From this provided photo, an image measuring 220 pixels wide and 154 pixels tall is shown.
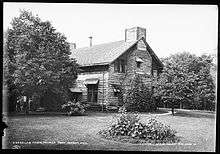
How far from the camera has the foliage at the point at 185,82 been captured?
666 centimetres

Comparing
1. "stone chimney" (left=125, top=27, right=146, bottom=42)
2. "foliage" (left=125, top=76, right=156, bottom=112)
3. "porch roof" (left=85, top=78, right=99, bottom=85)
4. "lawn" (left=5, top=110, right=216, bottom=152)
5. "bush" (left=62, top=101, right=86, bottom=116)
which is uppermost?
"stone chimney" (left=125, top=27, right=146, bottom=42)

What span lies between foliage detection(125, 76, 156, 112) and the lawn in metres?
0.21

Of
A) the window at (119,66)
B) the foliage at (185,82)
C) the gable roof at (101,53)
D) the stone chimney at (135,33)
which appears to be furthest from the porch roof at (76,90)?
the foliage at (185,82)

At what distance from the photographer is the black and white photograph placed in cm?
645

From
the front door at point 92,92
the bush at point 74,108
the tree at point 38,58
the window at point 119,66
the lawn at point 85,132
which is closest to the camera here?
the lawn at point 85,132

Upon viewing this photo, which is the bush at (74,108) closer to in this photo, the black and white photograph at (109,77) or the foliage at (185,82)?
the black and white photograph at (109,77)

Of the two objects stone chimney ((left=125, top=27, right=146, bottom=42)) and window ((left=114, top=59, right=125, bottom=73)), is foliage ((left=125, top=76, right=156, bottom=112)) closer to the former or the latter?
window ((left=114, top=59, right=125, bottom=73))

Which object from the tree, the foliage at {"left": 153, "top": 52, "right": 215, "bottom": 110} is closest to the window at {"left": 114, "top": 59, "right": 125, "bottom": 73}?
Result: the foliage at {"left": 153, "top": 52, "right": 215, "bottom": 110}

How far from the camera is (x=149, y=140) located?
6.45 m

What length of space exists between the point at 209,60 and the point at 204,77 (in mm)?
366

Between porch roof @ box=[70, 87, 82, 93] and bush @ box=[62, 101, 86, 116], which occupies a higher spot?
porch roof @ box=[70, 87, 82, 93]

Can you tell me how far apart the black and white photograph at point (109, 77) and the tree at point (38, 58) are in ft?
0.07

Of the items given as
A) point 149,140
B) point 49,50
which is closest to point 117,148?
point 149,140

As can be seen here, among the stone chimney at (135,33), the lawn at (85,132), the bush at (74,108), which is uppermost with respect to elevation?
the stone chimney at (135,33)
